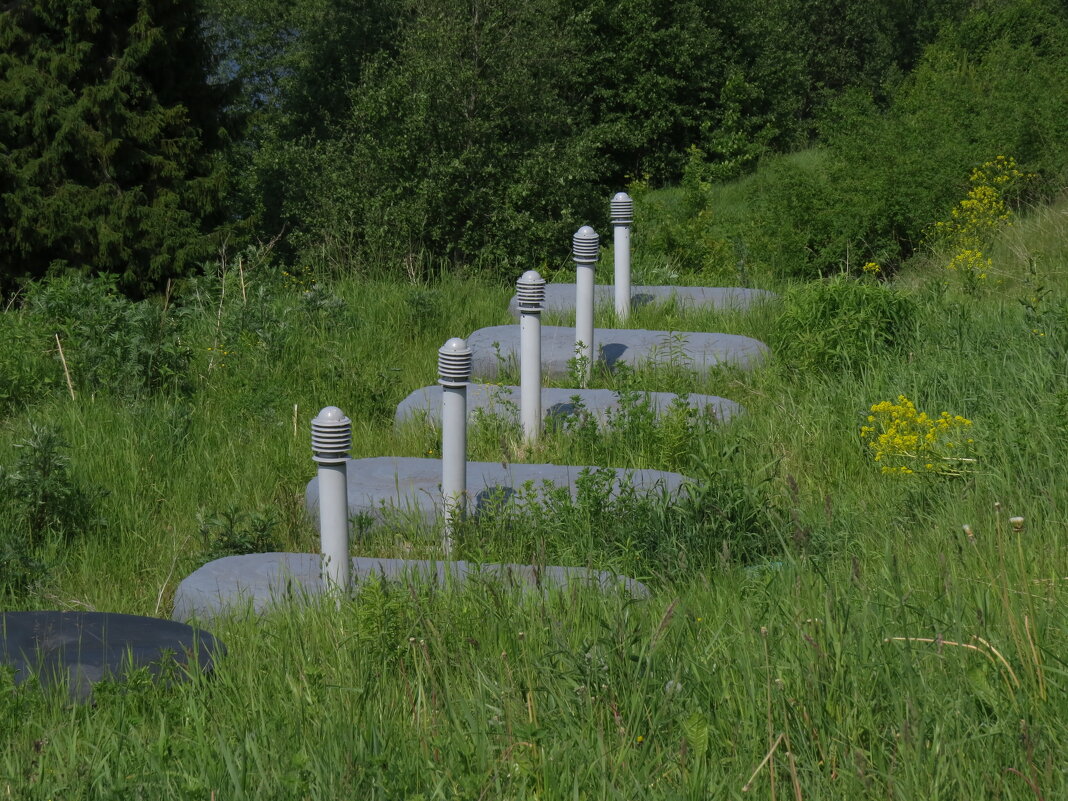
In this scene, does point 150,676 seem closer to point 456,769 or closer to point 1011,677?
point 456,769

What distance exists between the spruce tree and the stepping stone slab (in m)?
15.6

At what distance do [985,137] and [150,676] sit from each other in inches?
444

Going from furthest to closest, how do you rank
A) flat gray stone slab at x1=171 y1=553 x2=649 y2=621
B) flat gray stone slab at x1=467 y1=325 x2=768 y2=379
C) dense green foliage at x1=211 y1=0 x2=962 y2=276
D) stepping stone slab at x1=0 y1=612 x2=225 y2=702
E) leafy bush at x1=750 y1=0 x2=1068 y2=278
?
dense green foliage at x1=211 y1=0 x2=962 y2=276 → leafy bush at x1=750 y1=0 x2=1068 y2=278 → flat gray stone slab at x1=467 y1=325 x2=768 y2=379 → flat gray stone slab at x1=171 y1=553 x2=649 y2=621 → stepping stone slab at x1=0 y1=612 x2=225 y2=702

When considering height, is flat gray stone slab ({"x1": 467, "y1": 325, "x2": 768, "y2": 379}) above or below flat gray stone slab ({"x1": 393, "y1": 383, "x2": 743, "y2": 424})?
above

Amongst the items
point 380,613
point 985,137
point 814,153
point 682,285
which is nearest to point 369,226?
point 682,285

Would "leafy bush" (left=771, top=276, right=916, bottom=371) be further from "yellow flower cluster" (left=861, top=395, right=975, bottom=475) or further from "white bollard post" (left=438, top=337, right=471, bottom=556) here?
"white bollard post" (left=438, top=337, right=471, bottom=556)

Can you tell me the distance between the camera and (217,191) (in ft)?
65.3

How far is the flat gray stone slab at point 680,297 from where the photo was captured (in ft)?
27.5

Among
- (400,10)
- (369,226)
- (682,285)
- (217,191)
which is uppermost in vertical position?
(400,10)

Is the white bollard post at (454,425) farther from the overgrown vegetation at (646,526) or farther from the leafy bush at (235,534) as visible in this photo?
the leafy bush at (235,534)

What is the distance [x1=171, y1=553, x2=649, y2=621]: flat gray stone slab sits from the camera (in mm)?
3635

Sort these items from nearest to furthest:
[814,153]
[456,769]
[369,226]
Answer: [456,769]
[369,226]
[814,153]

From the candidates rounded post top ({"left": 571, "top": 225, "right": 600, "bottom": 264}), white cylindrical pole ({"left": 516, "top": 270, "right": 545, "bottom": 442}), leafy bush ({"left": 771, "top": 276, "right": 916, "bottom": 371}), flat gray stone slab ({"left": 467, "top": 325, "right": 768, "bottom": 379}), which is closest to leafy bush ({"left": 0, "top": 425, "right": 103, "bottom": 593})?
white cylindrical pole ({"left": 516, "top": 270, "right": 545, "bottom": 442})

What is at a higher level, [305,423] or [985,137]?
[985,137]
